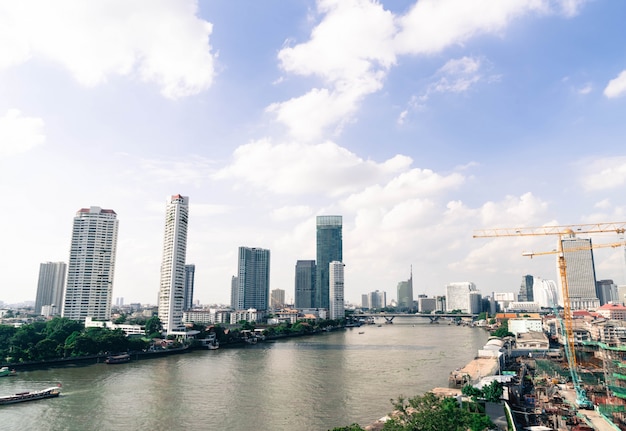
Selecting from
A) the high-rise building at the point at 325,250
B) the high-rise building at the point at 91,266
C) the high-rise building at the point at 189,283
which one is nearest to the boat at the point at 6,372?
the high-rise building at the point at 91,266

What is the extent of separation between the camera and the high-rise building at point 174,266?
70.8 meters

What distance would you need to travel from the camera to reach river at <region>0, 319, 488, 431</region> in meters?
25.7

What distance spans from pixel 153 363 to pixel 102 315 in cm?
3969

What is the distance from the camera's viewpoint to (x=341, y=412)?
27.7 metres

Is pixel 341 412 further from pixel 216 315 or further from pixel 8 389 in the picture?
pixel 216 315

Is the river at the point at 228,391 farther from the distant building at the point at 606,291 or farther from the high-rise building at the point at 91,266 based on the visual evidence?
the distant building at the point at 606,291

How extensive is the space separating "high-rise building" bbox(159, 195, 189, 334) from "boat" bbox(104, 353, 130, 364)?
18374 millimetres

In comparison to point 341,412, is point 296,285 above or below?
above

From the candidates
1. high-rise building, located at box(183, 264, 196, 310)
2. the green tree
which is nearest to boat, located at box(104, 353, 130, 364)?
the green tree

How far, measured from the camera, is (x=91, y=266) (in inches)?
3221

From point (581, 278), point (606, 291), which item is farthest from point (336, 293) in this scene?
point (606, 291)

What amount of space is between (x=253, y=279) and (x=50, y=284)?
243ft

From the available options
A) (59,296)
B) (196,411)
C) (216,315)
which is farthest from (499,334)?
(59,296)

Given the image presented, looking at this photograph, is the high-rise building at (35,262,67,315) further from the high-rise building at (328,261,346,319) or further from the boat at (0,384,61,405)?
the boat at (0,384,61,405)
